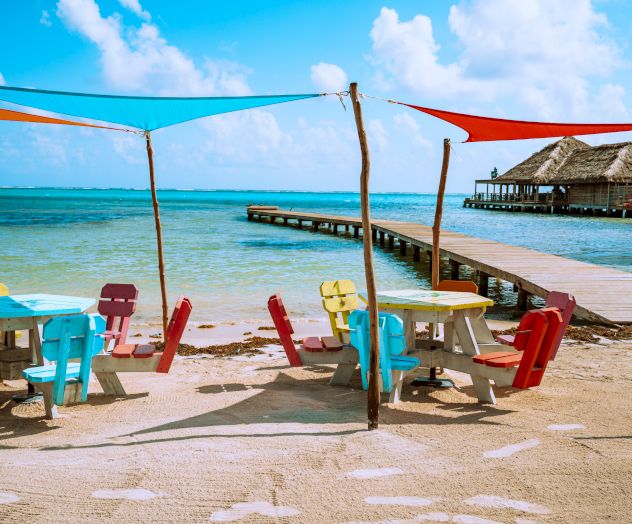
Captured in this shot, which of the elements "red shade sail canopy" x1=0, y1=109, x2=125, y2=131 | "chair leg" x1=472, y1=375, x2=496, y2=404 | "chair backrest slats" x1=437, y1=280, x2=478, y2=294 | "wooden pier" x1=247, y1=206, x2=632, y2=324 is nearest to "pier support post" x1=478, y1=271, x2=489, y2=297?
"wooden pier" x1=247, y1=206, x2=632, y2=324

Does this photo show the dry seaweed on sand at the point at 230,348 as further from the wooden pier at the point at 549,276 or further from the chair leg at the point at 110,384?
the wooden pier at the point at 549,276

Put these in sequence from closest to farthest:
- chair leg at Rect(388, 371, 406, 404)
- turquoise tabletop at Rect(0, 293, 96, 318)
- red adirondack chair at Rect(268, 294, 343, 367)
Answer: turquoise tabletop at Rect(0, 293, 96, 318) → chair leg at Rect(388, 371, 406, 404) → red adirondack chair at Rect(268, 294, 343, 367)

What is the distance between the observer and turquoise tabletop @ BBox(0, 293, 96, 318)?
15.3 feet

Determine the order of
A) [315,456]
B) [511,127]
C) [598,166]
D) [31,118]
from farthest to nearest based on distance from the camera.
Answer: [598,166], [31,118], [511,127], [315,456]

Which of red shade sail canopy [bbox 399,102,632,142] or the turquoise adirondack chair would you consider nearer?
the turquoise adirondack chair

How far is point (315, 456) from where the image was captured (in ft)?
11.9

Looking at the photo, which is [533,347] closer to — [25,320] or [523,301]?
[25,320]

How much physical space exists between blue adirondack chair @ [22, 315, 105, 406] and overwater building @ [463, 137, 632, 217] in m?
41.0

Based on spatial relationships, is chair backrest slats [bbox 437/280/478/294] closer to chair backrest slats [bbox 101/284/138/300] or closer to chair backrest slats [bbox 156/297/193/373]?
chair backrest slats [bbox 156/297/193/373]

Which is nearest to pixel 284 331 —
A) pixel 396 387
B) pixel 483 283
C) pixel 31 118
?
pixel 396 387

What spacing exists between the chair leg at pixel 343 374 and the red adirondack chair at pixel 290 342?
18 cm

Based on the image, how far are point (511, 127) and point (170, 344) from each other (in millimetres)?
3634

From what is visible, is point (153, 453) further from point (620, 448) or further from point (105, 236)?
point (105, 236)

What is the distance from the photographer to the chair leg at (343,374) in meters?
5.38
